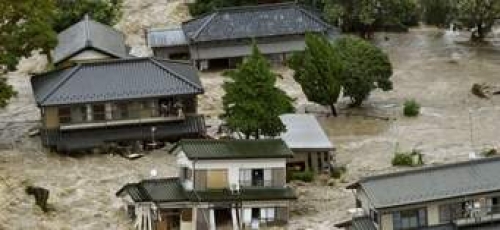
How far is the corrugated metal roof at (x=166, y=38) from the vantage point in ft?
217

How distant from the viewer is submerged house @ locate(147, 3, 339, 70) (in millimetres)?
65312

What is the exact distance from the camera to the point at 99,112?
51250 millimetres

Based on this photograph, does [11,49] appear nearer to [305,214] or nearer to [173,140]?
[173,140]

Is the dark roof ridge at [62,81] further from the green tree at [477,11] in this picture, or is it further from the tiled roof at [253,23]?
the green tree at [477,11]

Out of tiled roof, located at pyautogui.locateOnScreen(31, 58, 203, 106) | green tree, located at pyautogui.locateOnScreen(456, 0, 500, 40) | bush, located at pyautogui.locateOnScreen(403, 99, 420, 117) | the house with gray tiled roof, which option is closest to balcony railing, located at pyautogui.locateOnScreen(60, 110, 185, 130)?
the house with gray tiled roof

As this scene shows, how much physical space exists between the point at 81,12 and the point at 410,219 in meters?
38.2

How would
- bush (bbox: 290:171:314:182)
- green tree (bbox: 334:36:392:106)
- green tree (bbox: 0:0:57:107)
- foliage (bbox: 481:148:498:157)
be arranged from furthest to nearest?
green tree (bbox: 334:36:392:106), green tree (bbox: 0:0:57:107), foliage (bbox: 481:148:498:157), bush (bbox: 290:171:314:182)

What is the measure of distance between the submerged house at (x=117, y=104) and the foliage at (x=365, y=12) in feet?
60.4

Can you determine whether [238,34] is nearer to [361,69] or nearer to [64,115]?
[361,69]

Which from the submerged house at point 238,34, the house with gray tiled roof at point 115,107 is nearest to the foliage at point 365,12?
the submerged house at point 238,34

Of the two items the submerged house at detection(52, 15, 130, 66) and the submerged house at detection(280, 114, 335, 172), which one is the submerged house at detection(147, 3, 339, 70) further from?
the submerged house at detection(280, 114, 335, 172)

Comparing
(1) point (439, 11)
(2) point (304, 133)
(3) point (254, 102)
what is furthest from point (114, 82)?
(1) point (439, 11)

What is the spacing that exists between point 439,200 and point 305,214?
24.1 ft

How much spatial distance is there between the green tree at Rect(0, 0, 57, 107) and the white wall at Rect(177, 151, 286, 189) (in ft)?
41.2
